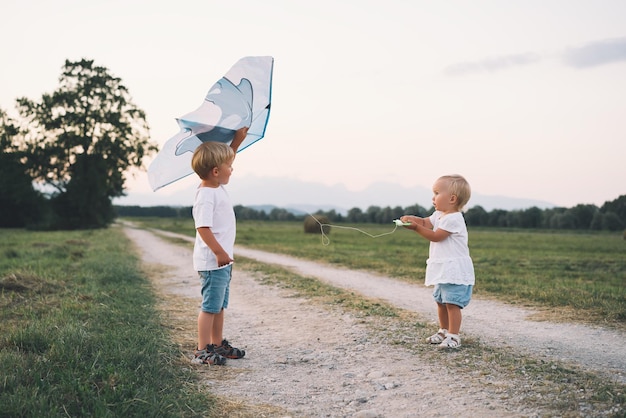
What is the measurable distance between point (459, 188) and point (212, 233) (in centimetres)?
260

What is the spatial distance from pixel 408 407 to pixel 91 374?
230 centimetres

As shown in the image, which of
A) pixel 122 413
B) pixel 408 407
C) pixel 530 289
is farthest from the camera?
pixel 530 289

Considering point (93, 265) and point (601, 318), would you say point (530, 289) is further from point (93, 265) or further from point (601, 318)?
point (93, 265)

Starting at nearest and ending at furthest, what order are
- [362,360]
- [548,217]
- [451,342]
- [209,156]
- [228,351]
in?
[209,156] < [362,360] < [228,351] < [451,342] < [548,217]

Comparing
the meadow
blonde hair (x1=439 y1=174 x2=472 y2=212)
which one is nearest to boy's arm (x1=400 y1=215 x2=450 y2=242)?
the meadow

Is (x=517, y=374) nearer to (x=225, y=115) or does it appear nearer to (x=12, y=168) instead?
(x=225, y=115)

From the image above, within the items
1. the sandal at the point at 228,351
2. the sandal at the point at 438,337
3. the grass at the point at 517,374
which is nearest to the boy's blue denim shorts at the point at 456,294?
the sandal at the point at 438,337

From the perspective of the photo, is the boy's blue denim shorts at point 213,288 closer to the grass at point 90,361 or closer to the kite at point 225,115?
the grass at point 90,361

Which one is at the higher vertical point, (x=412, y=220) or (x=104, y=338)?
(x=412, y=220)

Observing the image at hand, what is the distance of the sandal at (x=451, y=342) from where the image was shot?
530 cm

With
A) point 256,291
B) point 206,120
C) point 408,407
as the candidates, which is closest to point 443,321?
point 408,407

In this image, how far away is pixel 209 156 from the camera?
484 centimetres

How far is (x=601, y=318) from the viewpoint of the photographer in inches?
280

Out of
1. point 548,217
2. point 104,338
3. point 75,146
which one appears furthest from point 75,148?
point 548,217
